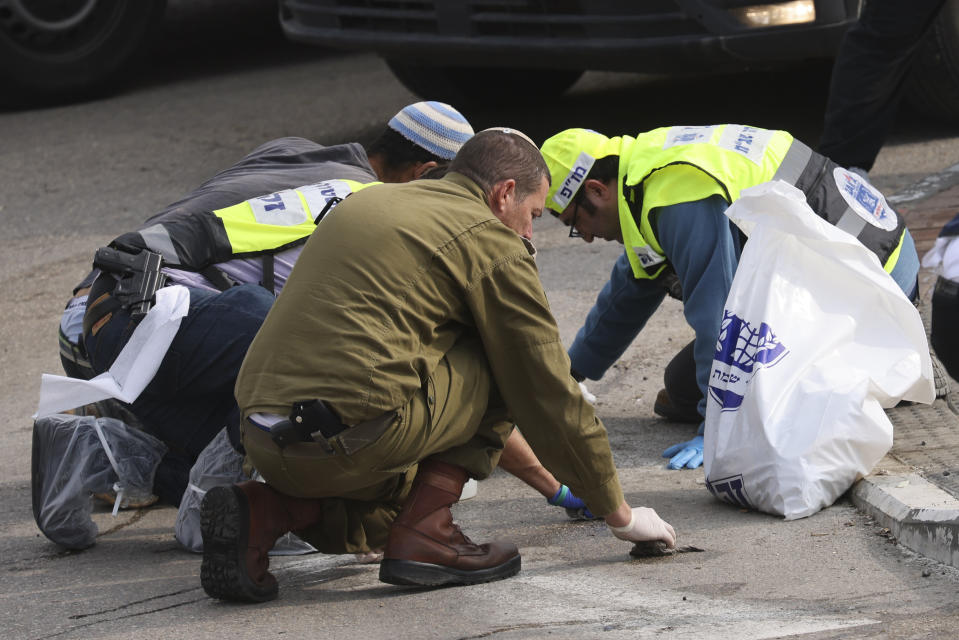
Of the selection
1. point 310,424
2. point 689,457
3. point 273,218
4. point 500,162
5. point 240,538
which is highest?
point 500,162

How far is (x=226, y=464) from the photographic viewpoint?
3.27 meters

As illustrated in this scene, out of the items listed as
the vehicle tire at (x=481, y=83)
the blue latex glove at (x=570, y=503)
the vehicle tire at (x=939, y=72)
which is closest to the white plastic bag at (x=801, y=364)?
the blue latex glove at (x=570, y=503)

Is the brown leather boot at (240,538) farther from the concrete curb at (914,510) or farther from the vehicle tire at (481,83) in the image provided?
the vehicle tire at (481,83)

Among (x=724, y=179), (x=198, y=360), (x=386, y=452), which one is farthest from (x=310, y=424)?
(x=724, y=179)

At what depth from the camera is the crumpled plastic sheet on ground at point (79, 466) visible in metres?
3.30

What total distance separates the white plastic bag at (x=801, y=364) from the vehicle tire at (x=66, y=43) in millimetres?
5450

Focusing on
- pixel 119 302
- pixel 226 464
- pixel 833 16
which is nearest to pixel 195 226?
pixel 119 302

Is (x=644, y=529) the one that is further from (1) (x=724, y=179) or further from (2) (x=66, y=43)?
(2) (x=66, y=43)

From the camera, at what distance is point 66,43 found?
7.95 metres

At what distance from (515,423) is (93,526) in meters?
1.08

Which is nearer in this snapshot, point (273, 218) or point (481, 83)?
point (273, 218)

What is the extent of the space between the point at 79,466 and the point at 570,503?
116 centimetres

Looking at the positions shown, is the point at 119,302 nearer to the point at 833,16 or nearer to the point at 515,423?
the point at 515,423

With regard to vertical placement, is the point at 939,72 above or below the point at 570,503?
above
